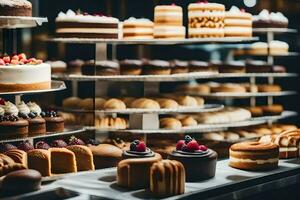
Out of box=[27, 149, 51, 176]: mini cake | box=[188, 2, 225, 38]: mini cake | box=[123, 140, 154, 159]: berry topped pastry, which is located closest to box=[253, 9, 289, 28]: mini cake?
box=[188, 2, 225, 38]: mini cake

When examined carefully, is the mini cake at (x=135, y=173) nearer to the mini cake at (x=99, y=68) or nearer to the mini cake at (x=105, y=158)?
the mini cake at (x=105, y=158)

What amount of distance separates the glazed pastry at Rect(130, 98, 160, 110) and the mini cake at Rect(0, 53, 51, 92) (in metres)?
1.58

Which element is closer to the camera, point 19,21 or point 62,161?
point 62,161

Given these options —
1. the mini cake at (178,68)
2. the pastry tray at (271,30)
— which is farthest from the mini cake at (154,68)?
the pastry tray at (271,30)

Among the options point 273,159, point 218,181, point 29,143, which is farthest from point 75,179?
point 273,159

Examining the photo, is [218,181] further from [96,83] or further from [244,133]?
[244,133]

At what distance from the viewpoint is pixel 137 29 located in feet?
20.8

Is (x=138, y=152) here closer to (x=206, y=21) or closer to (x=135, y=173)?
(x=135, y=173)

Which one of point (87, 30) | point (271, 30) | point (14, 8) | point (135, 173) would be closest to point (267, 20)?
point (271, 30)

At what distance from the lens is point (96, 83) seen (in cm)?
633

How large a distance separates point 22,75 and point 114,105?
166cm

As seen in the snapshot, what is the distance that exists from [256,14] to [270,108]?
1.45 metres

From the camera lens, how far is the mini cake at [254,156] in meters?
4.53

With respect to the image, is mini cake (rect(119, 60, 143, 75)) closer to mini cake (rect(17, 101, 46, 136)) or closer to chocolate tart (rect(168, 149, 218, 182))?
mini cake (rect(17, 101, 46, 136))
